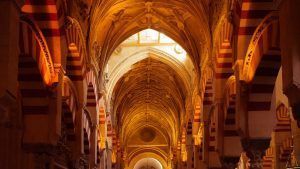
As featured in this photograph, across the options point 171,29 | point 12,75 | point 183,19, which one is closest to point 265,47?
point 12,75

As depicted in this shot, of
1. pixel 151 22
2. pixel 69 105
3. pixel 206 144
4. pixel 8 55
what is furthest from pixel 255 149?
pixel 151 22

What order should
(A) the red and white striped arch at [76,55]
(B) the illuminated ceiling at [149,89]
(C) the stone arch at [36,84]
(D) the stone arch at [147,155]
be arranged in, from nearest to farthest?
(C) the stone arch at [36,84], (A) the red and white striped arch at [76,55], (B) the illuminated ceiling at [149,89], (D) the stone arch at [147,155]

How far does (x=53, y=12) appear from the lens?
9.06 m

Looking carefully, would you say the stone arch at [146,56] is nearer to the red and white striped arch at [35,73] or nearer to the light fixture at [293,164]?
the light fixture at [293,164]

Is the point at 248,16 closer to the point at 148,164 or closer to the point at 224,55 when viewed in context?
the point at 224,55

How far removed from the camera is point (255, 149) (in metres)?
9.36

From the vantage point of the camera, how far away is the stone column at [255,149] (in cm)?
928

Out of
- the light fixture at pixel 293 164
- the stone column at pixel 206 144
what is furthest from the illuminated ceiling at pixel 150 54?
the light fixture at pixel 293 164

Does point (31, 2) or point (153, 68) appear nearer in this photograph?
point (31, 2)

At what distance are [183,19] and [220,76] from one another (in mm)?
5114

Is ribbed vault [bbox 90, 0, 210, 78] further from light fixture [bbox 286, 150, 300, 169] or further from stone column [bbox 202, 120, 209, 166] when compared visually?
light fixture [bbox 286, 150, 300, 169]

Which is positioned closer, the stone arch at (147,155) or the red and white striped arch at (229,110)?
the red and white striped arch at (229,110)

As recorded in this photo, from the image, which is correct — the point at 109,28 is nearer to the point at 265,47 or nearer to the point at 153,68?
the point at 153,68

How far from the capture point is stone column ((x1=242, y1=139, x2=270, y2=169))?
9281mm
